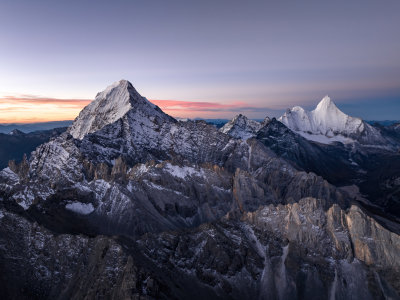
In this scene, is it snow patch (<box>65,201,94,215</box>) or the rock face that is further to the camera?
snow patch (<box>65,201,94,215</box>)

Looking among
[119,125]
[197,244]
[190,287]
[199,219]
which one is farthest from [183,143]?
[190,287]

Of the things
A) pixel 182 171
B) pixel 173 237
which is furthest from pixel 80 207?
pixel 182 171

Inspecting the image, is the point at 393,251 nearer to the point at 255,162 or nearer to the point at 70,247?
the point at 70,247

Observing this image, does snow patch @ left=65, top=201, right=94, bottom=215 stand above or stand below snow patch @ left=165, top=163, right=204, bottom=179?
below

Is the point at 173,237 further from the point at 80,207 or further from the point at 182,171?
the point at 182,171

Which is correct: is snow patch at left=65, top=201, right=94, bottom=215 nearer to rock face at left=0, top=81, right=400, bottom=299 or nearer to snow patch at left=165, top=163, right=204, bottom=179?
rock face at left=0, top=81, right=400, bottom=299

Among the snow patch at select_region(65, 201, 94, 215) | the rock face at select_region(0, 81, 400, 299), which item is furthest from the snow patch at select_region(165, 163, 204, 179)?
the snow patch at select_region(65, 201, 94, 215)

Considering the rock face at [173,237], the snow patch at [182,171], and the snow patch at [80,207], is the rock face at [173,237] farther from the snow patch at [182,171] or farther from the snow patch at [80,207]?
the snow patch at [182,171]

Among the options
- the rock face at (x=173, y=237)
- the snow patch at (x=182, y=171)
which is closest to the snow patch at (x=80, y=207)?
the rock face at (x=173, y=237)
